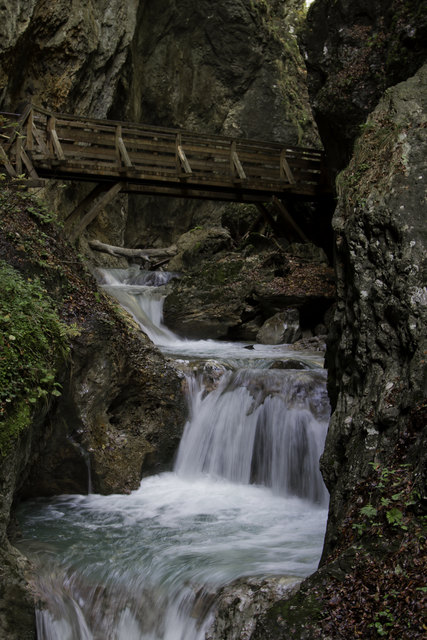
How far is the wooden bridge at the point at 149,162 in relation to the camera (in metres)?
12.4

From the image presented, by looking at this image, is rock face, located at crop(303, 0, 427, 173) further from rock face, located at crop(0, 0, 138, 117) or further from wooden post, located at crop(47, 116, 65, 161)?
rock face, located at crop(0, 0, 138, 117)

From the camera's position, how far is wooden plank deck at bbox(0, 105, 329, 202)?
12.4 meters

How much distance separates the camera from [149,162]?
1368cm

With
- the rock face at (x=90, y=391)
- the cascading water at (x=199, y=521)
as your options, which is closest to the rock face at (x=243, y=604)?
the cascading water at (x=199, y=521)

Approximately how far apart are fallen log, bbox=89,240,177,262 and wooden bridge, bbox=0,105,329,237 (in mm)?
3801

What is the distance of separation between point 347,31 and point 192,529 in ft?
35.5

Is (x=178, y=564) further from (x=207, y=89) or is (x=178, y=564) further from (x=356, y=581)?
(x=207, y=89)

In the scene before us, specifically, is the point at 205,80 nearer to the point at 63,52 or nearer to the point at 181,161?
the point at 63,52

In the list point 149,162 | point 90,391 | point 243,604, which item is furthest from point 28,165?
point 243,604

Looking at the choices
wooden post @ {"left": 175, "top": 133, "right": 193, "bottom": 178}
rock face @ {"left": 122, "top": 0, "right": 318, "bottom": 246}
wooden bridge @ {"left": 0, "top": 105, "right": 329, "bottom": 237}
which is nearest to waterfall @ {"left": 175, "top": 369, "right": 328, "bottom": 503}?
wooden bridge @ {"left": 0, "top": 105, "right": 329, "bottom": 237}

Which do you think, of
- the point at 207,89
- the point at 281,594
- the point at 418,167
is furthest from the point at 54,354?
the point at 207,89

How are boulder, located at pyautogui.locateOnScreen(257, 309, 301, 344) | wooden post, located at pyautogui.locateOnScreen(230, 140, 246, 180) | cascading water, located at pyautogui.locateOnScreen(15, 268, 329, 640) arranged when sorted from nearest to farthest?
cascading water, located at pyautogui.locateOnScreen(15, 268, 329, 640), boulder, located at pyautogui.locateOnScreen(257, 309, 301, 344), wooden post, located at pyautogui.locateOnScreen(230, 140, 246, 180)

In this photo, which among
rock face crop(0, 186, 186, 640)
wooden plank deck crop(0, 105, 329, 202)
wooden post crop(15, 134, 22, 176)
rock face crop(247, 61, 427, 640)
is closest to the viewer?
rock face crop(247, 61, 427, 640)

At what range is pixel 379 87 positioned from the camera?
1095 cm
